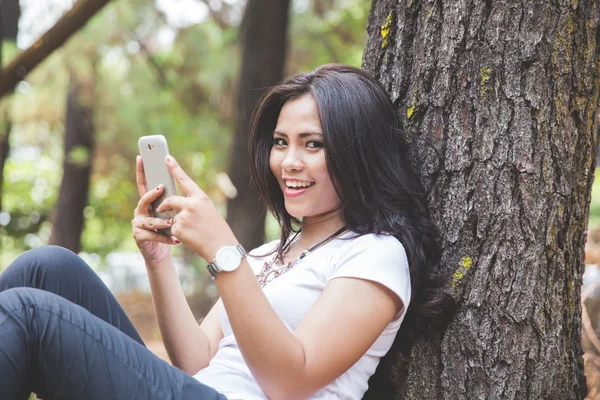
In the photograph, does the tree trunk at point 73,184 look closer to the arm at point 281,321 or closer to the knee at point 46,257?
the knee at point 46,257

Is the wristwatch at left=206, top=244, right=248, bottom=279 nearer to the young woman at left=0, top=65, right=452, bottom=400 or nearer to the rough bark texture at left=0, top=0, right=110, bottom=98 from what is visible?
the young woman at left=0, top=65, right=452, bottom=400

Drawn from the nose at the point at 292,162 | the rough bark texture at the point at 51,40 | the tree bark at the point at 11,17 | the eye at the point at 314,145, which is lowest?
the nose at the point at 292,162

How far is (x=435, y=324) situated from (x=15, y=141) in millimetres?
10671

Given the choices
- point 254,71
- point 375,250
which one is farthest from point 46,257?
point 254,71

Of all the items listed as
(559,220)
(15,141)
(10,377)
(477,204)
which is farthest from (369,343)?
(15,141)

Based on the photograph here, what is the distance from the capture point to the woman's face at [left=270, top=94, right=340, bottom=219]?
71.3 inches

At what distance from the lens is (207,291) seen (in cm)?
726

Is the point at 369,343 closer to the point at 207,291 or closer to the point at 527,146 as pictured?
the point at 527,146

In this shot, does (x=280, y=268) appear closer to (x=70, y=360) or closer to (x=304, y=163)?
(x=304, y=163)

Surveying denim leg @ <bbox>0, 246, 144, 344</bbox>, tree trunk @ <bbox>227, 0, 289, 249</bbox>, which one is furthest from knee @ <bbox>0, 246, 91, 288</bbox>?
tree trunk @ <bbox>227, 0, 289, 249</bbox>

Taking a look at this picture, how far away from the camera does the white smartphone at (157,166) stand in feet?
5.57

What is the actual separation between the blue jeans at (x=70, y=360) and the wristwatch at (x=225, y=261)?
10.4 inches

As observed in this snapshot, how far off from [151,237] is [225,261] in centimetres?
41

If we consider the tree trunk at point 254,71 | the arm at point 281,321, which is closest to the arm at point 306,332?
the arm at point 281,321
